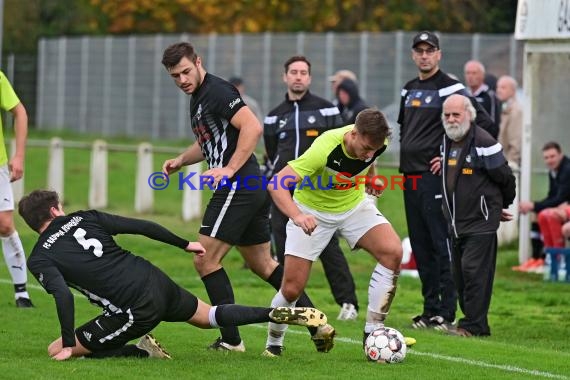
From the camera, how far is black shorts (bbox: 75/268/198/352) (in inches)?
371

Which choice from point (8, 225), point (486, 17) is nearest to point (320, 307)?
point (8, 225)

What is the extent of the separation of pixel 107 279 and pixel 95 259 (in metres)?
0.16

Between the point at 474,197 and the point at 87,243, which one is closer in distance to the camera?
the point at 87,243

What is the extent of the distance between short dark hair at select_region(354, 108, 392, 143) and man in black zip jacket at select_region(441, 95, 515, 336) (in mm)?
2463

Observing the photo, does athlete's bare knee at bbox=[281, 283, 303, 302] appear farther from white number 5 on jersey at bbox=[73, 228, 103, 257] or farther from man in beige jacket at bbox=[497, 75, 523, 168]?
man in beige jacket at bbox=[497, 75, 523, 168]

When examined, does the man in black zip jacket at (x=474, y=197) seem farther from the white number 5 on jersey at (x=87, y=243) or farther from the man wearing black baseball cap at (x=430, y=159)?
the white number 5 on jersey at (x=87, y=243)

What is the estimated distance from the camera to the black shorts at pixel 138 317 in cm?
942

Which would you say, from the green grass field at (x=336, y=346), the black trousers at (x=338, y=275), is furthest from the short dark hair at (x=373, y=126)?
the black trousers at (x=338, y=275)

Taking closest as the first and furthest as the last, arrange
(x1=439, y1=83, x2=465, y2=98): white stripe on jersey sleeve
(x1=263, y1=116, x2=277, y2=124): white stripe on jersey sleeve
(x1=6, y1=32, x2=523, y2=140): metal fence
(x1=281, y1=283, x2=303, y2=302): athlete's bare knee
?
(x1=281, y1=283, x2=303, y2=302): athlete's bare knee → (x1=439, y1=83, x2=465, y2=98): white stripe on jersey sleeve → (x1=263, y1=116, x2=277, y2=124): white stripe on jersey sleeve → (x1=6, y1=32, x2=523, y2=140): metal fence

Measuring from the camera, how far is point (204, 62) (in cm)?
3672

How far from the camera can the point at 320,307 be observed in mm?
13820

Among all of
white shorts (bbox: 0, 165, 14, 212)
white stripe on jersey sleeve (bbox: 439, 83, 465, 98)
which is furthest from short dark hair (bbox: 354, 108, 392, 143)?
white shorts (bbox: 0, 165, 14, 212)

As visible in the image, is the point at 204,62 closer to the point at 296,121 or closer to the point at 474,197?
the point at 296,121

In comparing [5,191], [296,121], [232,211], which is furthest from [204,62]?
[232,211]
